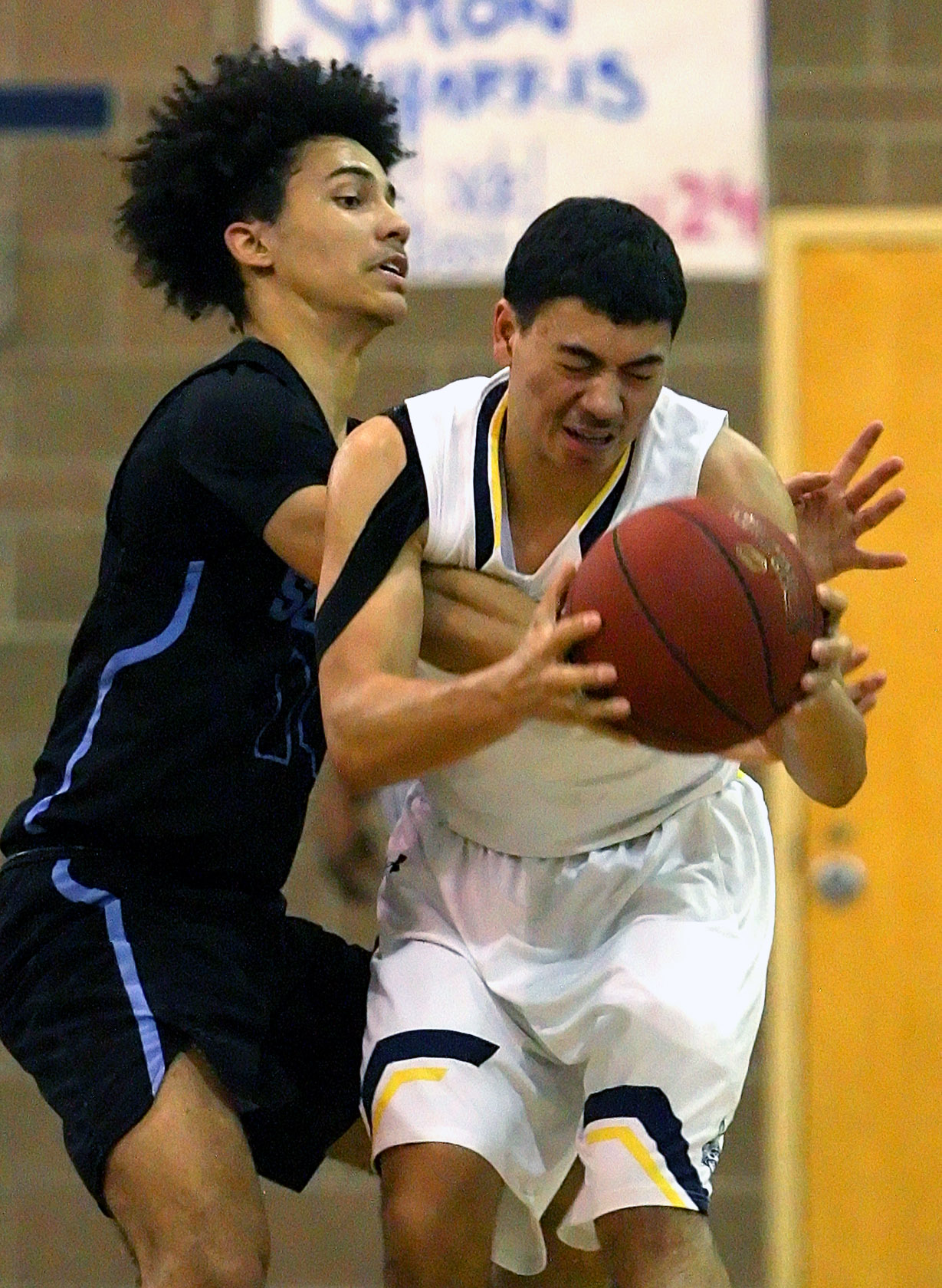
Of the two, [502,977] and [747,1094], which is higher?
[502,977]

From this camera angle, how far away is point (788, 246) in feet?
13.2

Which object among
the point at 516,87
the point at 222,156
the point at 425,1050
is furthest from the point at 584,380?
the point at 516,87

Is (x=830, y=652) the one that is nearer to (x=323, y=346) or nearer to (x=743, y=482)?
(x=743, y=482)

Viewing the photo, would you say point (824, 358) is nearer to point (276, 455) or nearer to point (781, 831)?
point (781, 831)

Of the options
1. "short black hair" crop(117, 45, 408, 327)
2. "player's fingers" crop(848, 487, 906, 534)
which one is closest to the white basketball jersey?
"player's fingers" crop(848, 487, 906, 534)

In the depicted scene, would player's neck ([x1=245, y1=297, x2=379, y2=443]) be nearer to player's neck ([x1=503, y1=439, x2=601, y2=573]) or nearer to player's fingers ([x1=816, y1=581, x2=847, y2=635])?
player's neck ([x1=503, y1=439, x2=601, y2=573])

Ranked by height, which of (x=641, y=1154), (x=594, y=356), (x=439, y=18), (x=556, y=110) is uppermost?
(x=439, y=18)

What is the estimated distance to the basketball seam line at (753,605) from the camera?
206cm

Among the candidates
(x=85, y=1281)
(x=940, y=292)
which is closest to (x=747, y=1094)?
(x=85, y=1281)

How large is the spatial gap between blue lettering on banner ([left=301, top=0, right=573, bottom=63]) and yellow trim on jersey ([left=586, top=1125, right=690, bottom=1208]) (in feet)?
8.44

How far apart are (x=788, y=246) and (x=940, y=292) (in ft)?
1.13

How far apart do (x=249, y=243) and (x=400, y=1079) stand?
137 centimetres

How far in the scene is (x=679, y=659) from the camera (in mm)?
2041

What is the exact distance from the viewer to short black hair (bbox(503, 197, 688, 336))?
2.24 m
